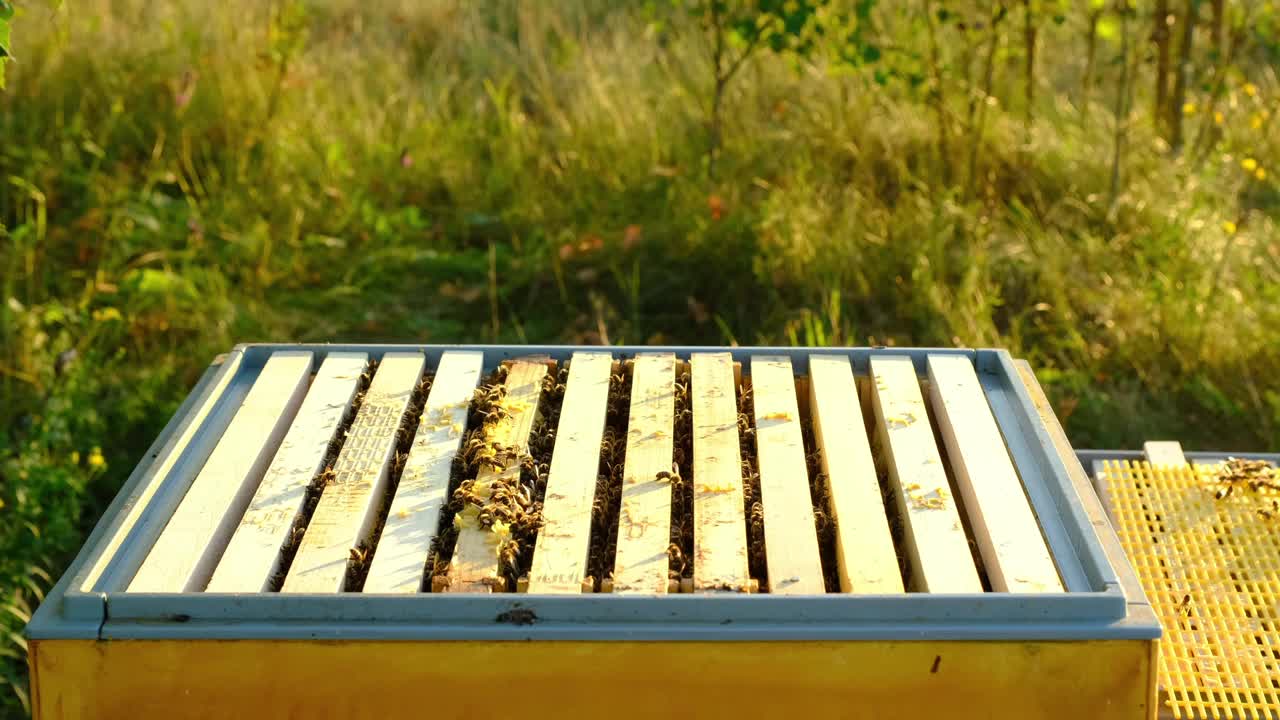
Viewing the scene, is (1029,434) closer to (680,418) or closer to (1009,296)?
(680,418)

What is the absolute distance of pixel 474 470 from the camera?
2.45 metres

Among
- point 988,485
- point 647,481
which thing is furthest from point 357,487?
point 988,485

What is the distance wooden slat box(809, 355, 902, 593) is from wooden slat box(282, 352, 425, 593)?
813 millimetres

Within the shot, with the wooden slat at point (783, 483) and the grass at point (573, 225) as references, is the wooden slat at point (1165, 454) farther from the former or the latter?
the grass at point (573, 225)

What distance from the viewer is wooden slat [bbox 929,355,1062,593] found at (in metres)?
2.05

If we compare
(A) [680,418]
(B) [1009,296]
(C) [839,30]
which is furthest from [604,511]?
(C) [839,30]

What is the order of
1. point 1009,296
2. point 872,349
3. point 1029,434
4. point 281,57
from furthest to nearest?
point 281,57
point 1009,296
point 872,349
point 1029,434

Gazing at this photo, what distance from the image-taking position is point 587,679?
6.23 ft

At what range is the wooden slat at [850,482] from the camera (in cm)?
207

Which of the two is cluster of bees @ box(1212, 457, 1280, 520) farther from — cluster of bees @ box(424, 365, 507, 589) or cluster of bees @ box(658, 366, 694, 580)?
cluster of bees @ box(424, 365, 507, 589)

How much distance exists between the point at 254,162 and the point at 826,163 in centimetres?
252

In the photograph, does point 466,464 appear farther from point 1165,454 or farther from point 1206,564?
point 1165,454

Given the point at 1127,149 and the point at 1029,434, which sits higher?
the point at 1029,434

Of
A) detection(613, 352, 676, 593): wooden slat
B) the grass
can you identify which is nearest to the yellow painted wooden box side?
detection(613, 352, 676, 593): wooden slat
